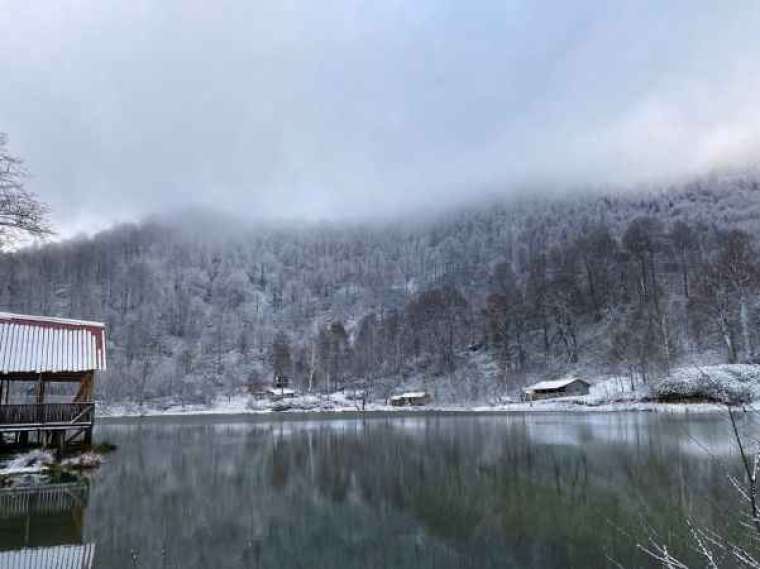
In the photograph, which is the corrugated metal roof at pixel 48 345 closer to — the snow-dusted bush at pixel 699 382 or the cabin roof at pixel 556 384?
the snow-dusted bush at pixel 699 382

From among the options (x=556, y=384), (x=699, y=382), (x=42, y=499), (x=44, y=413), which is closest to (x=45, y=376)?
(x=44, y=413)

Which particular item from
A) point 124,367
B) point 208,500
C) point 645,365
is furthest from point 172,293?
point 208,500

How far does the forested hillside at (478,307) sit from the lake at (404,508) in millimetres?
35788

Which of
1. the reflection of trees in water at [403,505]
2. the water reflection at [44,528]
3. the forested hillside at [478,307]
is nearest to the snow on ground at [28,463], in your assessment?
the reflection of trees in water at [403,505]

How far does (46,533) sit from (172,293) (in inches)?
7064

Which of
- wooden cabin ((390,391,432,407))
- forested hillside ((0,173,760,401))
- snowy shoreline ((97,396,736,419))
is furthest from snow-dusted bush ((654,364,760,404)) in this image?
wooden cabin ((390,391,432,407))

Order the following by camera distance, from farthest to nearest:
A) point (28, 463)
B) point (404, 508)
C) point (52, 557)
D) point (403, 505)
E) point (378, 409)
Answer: point (378, 409) < point (28, 463) < point (403, 505) < point (404, 508) < point (52, 557)

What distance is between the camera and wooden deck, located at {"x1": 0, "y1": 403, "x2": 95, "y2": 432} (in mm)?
26578

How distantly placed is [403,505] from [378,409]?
8094cm

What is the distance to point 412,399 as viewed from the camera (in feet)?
325

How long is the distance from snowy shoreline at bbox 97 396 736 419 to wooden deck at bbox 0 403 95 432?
45255 mm

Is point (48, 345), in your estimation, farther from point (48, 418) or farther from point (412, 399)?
point (412, 399)

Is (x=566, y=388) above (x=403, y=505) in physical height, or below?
above

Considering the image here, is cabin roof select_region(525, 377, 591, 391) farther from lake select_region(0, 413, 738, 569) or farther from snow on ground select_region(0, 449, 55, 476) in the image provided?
snow on ground select_region(0, 449, 55, 476)
